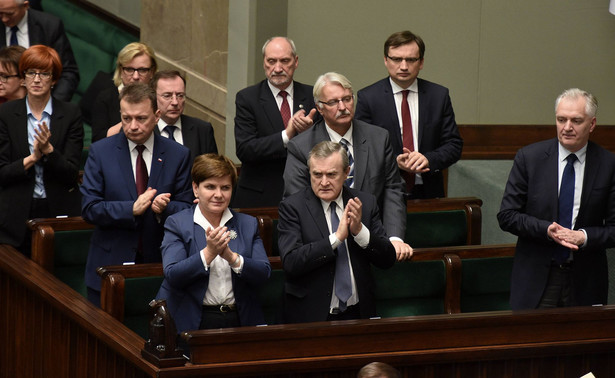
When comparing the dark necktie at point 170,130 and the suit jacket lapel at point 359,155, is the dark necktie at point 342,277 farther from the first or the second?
the dark necktie at point 170,130

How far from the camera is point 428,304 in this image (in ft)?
14.2

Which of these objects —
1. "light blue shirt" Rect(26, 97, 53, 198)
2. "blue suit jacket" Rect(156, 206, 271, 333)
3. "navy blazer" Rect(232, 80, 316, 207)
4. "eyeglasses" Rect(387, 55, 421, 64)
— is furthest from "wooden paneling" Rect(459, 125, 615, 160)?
"blue suit jacket" Rect(156, 206, 271, 333)

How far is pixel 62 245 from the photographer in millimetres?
4367

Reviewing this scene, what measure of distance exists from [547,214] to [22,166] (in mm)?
2061

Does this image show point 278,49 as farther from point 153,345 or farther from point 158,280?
point 153,345

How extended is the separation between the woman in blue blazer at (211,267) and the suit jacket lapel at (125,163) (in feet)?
1.51

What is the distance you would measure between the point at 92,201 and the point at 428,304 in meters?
1.40

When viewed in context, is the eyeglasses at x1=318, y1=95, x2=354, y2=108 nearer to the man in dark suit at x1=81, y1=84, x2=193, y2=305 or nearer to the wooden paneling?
the man in dark suit at x1=81, y1=84, x2=193, y2=305

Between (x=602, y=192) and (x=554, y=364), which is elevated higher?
(x=602, y=192)

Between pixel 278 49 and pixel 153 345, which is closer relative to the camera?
pixel 153 345

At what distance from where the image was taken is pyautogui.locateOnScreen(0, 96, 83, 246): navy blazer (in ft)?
14.2

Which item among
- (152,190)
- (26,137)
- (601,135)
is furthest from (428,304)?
(601,135)

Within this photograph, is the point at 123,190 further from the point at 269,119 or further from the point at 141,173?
the point at 269,119

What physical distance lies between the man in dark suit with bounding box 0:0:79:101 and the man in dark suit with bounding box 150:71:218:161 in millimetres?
1194
